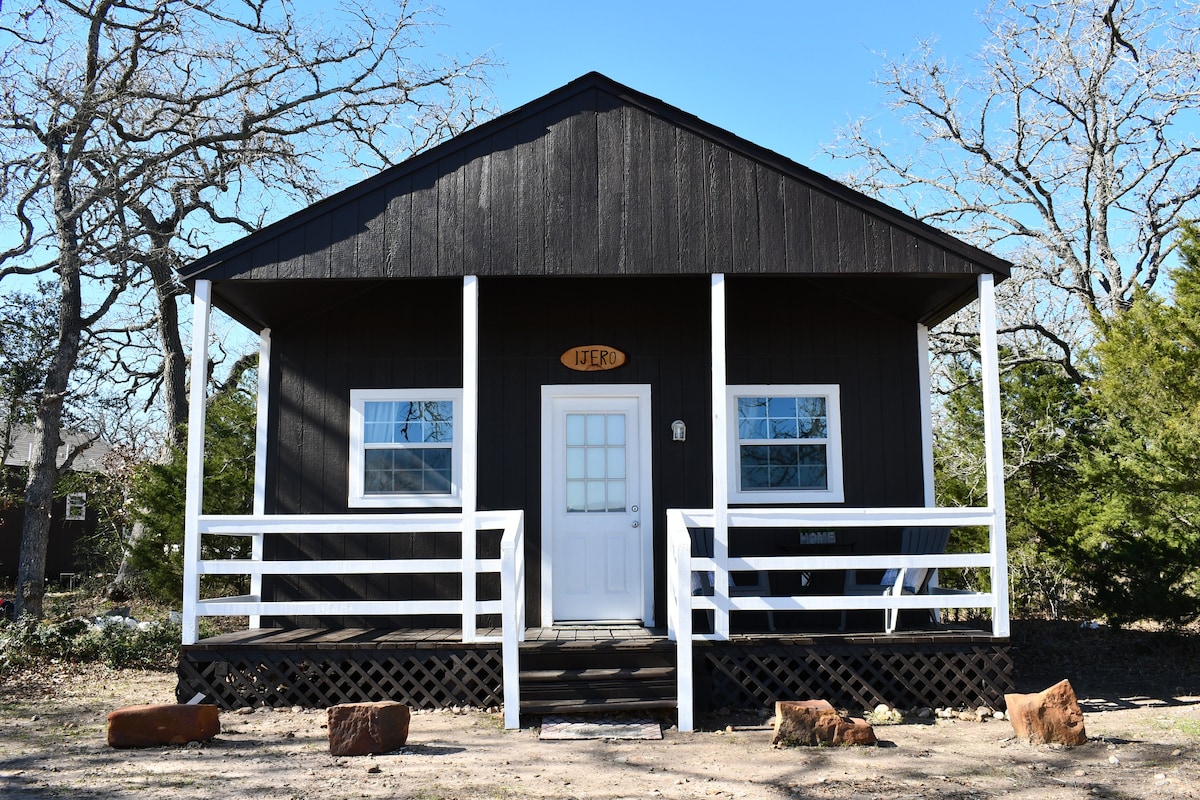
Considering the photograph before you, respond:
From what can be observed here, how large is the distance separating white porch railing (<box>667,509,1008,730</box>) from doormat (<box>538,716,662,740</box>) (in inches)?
25.0

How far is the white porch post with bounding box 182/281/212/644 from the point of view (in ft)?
22.3

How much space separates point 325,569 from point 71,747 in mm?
1895

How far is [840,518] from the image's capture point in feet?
22.4

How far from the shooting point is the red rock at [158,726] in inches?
225

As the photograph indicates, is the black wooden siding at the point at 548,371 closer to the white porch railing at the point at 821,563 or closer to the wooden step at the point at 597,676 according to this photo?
the white porch railing at the point at 821,563

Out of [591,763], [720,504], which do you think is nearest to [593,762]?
[591,763]

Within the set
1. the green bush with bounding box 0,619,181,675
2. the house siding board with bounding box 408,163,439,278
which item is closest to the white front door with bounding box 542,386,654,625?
the house siding board with bounding box 408,163,439,278

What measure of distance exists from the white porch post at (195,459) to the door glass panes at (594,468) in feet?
9.35

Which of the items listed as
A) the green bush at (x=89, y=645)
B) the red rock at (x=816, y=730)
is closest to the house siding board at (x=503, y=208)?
the red rock at (x=816, y=730)

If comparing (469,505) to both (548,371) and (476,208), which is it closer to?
(548,371)

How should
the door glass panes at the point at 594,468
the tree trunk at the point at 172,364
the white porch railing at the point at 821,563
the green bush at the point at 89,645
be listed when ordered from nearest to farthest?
the white porch railing at the point at 821,563, the door glass panes at the point at 594,468, the green bush at the point at 89,645, the tree trunk at the point at 172,364

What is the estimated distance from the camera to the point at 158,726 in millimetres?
5758

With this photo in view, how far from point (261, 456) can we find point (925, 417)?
224 inches

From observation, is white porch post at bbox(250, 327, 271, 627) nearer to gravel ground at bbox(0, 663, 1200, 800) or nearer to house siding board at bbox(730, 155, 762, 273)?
gravel ground at bbox(0, 663, 1200, 800)
